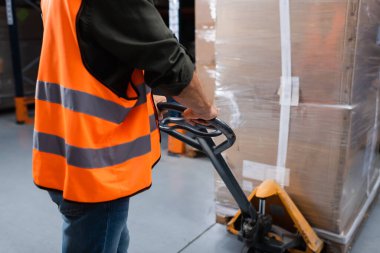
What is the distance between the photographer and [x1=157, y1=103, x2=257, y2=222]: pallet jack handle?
157 centimetres

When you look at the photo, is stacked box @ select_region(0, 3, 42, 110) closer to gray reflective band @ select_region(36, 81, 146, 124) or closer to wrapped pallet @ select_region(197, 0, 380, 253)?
wrapped pallet @ select_region(197, 0, 380, 253)

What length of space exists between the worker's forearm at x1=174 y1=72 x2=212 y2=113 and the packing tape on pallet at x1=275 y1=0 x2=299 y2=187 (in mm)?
979

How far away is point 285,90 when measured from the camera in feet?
6.90

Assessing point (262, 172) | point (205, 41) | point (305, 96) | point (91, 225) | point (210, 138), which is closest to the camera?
point (91, 225)

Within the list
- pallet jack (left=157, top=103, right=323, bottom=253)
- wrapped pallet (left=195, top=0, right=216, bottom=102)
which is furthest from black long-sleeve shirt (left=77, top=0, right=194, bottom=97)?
wrapped pallet (left=195, top=0, right=216, bottom=102)

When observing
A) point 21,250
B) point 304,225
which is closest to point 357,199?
point 304,225

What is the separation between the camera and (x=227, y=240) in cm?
243

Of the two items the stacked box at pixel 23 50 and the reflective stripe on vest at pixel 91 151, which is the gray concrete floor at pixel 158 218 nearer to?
the reflective stripe on vest at pixel 91 151

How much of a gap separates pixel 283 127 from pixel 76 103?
1439 millimetres

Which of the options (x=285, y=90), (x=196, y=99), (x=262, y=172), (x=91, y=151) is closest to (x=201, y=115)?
(x=196, y=99)

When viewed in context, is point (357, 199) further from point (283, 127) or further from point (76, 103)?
point (76, 103)

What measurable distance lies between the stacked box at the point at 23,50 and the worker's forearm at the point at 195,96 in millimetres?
6097

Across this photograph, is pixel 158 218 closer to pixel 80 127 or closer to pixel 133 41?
pixel 80 127

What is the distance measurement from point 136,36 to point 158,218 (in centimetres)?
200
